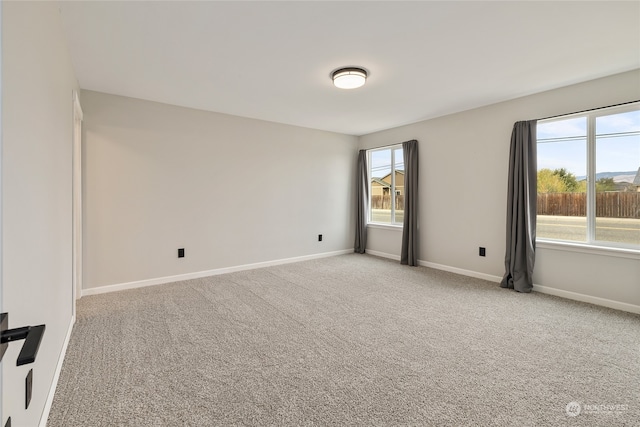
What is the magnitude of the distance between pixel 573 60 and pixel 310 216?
13.0 feet

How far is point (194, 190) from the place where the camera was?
4.28 metres

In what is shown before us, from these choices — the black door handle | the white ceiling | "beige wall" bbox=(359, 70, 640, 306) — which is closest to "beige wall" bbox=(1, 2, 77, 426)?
the black door handle

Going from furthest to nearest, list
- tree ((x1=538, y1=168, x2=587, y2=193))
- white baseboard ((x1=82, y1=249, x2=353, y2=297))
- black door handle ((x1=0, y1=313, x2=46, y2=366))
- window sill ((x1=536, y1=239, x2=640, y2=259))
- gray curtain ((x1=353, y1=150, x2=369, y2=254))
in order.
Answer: gray curtain ((x1=353, y1=150, x2=369, y2=254)) → white baseboard ((x1=82, y1=249, x2=353, y2=297)) → tree ((x1=538, y1=168, x2=587, y2=193)) → window sill ((x1=536, y1=239, x2=640, y2=259)) → black door handle ((x1=0, y1=313, x2=46, y2=366))

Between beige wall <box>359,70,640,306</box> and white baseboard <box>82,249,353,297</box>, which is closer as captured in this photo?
beige wall <box>359,70,640,306</box>

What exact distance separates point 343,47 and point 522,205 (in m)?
2.85

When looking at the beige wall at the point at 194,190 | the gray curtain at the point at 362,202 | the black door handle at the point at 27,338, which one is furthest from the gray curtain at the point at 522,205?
the black door handle at the point at 27,338

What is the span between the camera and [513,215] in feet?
12.6

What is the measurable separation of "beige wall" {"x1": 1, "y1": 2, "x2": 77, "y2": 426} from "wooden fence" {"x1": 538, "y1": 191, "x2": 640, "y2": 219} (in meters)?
4.69

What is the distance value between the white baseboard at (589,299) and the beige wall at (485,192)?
0.11 ft

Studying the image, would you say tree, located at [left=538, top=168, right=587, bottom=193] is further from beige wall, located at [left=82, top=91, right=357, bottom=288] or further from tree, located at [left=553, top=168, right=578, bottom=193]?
beige wall, located at [left=82, top=91, right=357, bottom=288]

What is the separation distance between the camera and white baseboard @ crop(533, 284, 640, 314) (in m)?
3.12

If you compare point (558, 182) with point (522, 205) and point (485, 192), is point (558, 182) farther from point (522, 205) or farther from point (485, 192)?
point (485, 192)

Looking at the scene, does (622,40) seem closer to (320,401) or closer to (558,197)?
(558,197)

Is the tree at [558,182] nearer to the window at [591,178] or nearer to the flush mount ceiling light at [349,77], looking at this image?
the window at [591,178]
